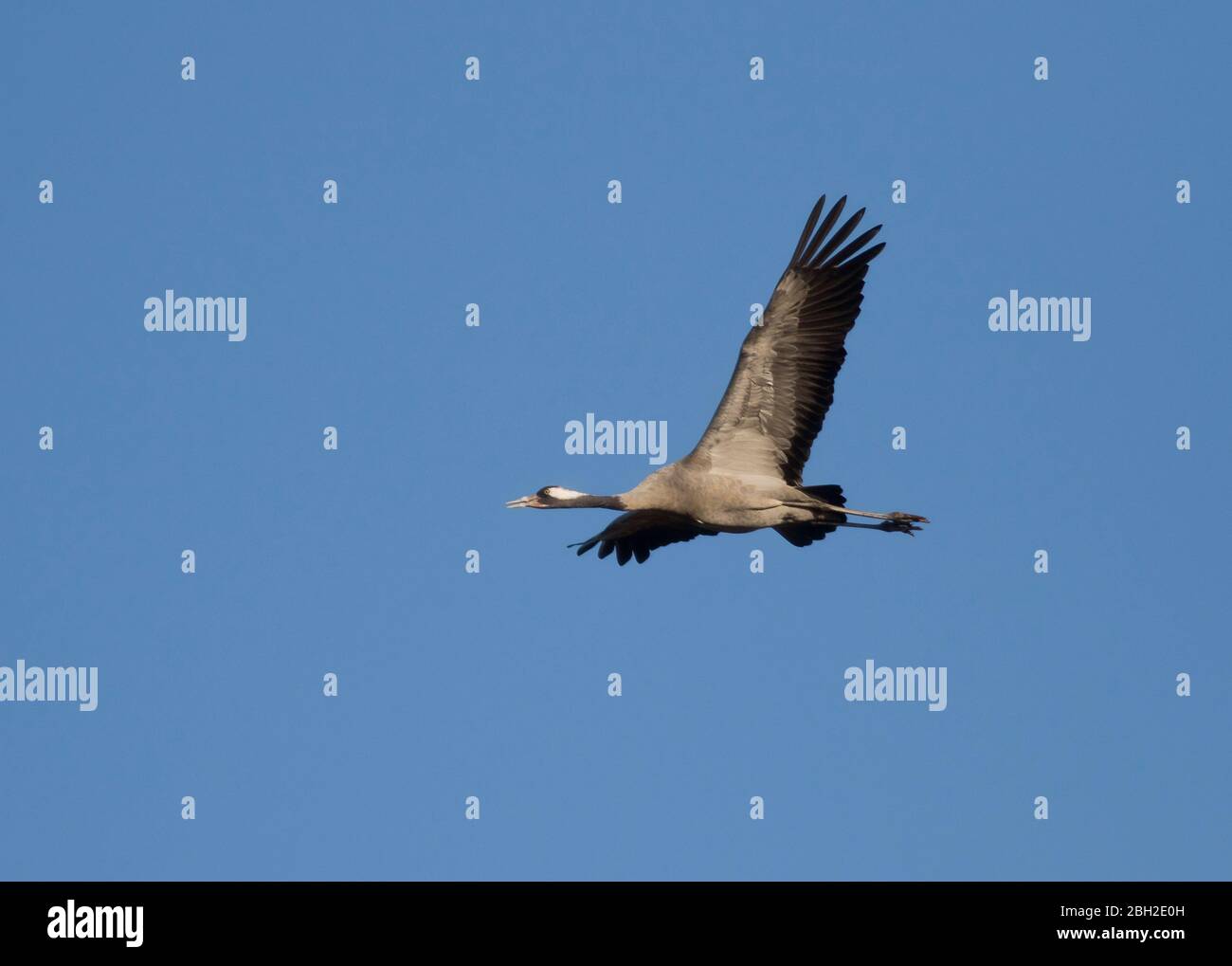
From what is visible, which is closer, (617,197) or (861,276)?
(861,276)

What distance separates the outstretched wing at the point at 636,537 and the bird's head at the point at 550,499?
1.15 m

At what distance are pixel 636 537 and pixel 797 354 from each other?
4077mm

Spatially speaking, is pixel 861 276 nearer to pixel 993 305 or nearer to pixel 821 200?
pixel 821 200

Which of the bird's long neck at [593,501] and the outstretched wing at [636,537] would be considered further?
the outstretched wing at [636,537]

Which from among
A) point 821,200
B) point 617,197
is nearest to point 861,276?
point 821,200

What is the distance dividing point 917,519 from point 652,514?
10.4 ft

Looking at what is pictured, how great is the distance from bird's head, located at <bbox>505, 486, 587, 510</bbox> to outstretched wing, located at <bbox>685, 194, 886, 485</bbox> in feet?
5.07

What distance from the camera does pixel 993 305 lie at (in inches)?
1276

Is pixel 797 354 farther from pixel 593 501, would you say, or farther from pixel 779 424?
pixel 593 501

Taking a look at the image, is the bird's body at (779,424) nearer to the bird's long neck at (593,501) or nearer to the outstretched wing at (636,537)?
the bird's long neck at (593,501)

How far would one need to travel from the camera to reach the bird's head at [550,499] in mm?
25547

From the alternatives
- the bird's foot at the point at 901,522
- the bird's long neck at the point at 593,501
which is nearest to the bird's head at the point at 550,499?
the bird's long neck at the point at 593,501

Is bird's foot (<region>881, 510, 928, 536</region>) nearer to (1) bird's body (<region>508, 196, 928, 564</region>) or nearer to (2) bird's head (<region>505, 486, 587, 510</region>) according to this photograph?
(1) bird's body (<region>508, 196, 928, 564</region>)

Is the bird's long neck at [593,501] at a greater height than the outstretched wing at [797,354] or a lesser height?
lesser
